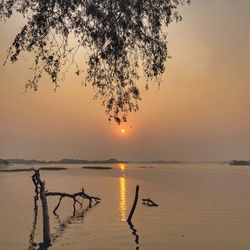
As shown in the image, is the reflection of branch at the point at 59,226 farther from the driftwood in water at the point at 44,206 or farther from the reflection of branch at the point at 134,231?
the reflection of branch at the point at 134,231

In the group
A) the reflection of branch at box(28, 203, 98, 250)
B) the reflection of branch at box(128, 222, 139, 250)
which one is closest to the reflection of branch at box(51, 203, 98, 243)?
the reflection of branch at box(28, 203, 98, 250)

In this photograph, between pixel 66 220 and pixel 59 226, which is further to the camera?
pixel 66 220

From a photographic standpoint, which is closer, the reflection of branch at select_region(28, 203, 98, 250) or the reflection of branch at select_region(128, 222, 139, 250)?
the reflection of branch at select_region(28, 203, 98, 250)

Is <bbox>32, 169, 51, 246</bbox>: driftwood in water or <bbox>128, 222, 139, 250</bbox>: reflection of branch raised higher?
<bbox>32, 169, 51, 246</bbox>: driftwood in water

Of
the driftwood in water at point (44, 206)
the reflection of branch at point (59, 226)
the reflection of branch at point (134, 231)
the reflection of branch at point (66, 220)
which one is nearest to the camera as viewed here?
the driftwood in water at point (44, 206)

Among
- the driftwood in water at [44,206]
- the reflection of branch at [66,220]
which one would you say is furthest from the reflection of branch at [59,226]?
the driftwood in water at [44,206]

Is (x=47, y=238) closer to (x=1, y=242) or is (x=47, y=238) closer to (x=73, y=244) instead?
(x=73, y=244)

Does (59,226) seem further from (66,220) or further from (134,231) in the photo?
(134,231)

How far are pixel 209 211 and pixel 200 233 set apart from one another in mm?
20075

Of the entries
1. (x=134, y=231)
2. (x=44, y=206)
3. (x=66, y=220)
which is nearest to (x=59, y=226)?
(x=66, y=220)

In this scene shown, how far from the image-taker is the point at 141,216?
171 feet

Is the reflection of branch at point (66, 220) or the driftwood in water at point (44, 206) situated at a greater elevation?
the driftwood in water at point (44, 206)

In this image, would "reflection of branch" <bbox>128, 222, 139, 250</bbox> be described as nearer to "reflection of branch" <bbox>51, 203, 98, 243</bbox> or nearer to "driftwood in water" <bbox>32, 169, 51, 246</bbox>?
"reflection of branch" <bbox>51, 203, 98, 243</bbox>

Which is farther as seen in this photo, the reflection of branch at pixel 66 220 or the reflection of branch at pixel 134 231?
the reflection of branch at pixel 66 220
